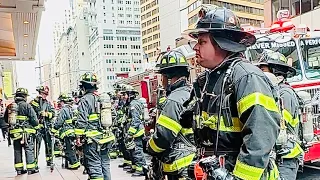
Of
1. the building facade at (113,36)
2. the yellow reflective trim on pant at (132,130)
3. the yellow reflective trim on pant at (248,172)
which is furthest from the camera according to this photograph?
the building facade at (113,36)

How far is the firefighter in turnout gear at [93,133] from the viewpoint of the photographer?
19.6 ft

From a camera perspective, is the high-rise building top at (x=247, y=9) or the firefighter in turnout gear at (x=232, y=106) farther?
the high-rise building top at (x=247, y=9)

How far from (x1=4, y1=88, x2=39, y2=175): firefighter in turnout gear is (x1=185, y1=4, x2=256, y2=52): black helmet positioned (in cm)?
694

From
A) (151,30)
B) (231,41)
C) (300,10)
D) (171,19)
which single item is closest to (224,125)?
(231,41)

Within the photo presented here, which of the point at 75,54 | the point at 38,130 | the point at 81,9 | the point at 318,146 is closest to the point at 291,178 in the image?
the point at 318,146

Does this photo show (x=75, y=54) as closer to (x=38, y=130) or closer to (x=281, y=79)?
(x=38, y=130)

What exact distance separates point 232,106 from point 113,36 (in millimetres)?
98933

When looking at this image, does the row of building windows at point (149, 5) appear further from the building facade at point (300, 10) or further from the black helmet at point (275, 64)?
the black helmet at point (275, 64)

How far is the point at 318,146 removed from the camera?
628 centimetres

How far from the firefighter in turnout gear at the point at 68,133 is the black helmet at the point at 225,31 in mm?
7662

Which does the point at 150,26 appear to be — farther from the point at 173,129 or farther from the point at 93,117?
the point at 173,129

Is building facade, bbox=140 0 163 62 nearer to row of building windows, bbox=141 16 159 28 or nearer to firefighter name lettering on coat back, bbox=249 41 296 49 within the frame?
row of building windows, bbox=141 16 159 28

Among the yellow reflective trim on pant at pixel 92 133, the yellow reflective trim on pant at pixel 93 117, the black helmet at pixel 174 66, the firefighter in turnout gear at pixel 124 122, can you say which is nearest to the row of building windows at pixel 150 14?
the firefighter in turnout gear at pixel 124 122

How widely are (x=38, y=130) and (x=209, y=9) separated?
7456 mm
